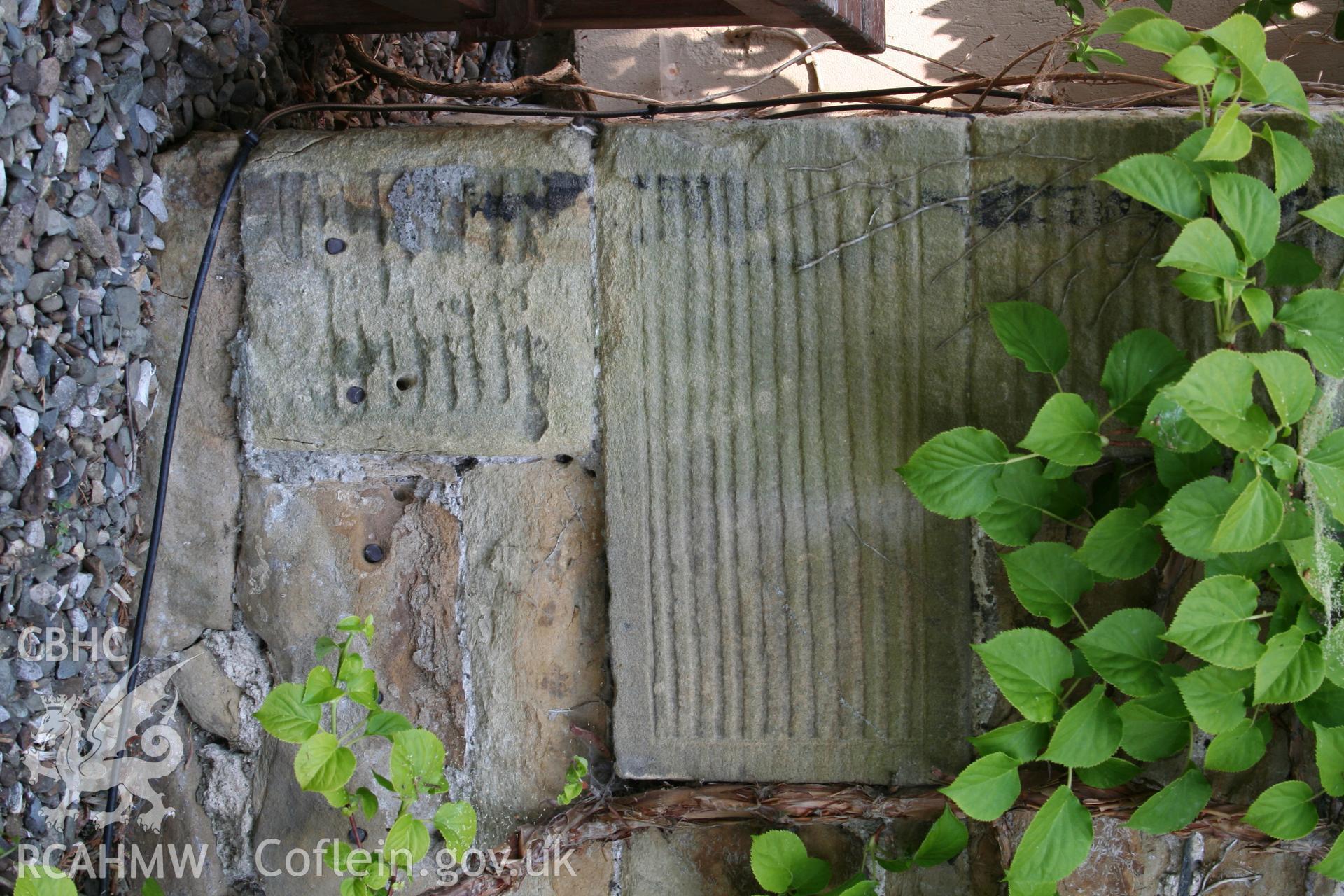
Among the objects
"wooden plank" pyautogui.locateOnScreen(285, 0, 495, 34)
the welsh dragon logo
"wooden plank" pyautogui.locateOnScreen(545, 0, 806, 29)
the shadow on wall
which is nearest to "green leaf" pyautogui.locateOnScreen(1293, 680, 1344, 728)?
"wooden plank" pyautogui.locateOnScreen(545, 0, 806, 29)

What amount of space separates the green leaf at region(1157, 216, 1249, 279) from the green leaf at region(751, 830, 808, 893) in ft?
2.73

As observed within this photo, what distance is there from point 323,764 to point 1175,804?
102 cm

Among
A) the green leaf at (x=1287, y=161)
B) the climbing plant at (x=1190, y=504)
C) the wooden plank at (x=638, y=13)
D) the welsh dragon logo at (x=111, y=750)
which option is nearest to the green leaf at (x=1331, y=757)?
the climbing plant at (x=1190, y=504)

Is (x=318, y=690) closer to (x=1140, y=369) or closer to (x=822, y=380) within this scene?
(x=822, y=380)

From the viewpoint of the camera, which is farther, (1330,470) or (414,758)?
(414,758)

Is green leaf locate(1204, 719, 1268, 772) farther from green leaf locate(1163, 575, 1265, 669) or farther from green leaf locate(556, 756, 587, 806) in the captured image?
green leaf locate(556, 756, 587, 806)

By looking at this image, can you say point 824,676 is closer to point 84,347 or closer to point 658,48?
point 84,347

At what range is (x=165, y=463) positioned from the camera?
1524mm

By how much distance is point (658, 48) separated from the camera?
120 inches

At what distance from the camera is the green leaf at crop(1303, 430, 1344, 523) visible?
105 centimetres

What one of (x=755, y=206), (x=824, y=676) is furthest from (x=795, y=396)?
(x=824, y=676)

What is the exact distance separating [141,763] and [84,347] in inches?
24.6

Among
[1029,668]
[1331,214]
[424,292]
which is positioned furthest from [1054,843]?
[424,292]

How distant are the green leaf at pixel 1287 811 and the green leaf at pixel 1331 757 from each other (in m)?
0.03
